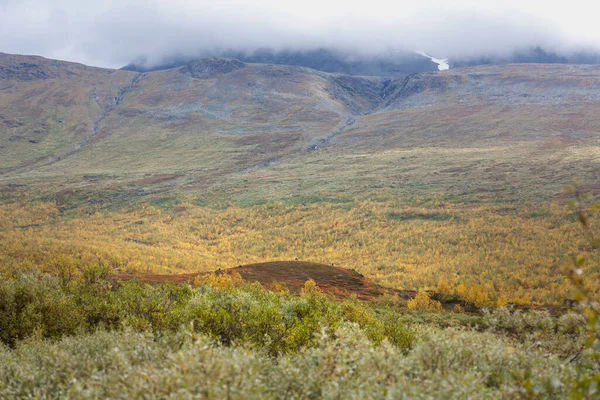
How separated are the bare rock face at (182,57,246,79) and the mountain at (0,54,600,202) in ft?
2.73

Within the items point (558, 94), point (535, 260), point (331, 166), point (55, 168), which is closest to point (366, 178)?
point (331, 166)

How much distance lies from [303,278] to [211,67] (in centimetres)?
16055

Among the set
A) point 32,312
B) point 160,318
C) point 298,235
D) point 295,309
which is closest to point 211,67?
point 298,235

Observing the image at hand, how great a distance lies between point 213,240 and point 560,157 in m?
54.3

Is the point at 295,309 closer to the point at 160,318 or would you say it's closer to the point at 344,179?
the point at 160,318

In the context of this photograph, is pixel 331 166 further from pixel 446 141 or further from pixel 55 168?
pixel 55 168

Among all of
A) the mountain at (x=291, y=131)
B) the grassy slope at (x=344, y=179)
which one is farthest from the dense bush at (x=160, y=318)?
the mountain at (x=291, y=131)

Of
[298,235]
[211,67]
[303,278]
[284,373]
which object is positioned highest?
[211,67]

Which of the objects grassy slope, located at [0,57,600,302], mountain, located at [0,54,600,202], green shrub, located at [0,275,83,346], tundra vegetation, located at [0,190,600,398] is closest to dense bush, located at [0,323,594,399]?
tundra vegetation, located at [0,190,600,398]

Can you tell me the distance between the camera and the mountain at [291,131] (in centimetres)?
6153

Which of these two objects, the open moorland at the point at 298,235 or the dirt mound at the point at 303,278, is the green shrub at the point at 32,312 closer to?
the open moorland at the point at 298,235

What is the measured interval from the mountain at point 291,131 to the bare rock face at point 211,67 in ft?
2.73

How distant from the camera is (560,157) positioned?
202 feet

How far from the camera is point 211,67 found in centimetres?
16962
